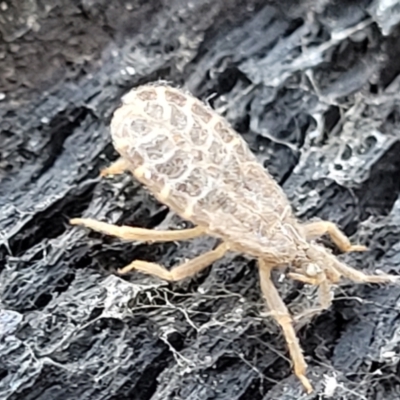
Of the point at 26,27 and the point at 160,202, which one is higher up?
the point at 26,27

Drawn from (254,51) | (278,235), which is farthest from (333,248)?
(254,51)

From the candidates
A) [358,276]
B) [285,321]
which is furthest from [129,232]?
[358,276]

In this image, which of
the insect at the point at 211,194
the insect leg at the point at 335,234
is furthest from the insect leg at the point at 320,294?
the insect leg at the point at 335,234

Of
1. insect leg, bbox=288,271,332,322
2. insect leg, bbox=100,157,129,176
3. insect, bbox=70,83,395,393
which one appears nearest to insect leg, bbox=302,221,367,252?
insect, bbox=70,83,395,393

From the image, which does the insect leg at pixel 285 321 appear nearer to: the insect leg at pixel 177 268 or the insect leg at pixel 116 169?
the insect leg at pixel 177 268

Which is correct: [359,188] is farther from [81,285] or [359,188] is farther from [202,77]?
[81,285]
